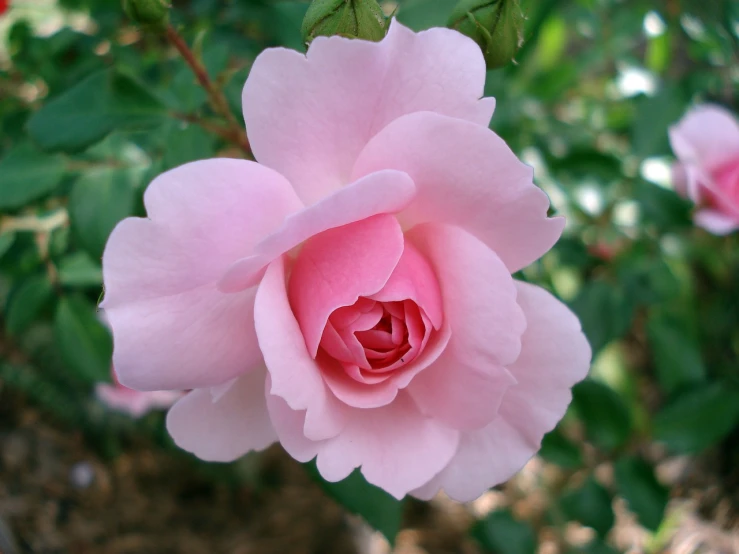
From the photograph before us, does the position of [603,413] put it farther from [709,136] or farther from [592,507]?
[709,136]

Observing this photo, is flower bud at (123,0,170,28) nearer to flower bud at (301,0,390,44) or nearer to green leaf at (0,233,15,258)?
flower bud at (301,0,390,44)

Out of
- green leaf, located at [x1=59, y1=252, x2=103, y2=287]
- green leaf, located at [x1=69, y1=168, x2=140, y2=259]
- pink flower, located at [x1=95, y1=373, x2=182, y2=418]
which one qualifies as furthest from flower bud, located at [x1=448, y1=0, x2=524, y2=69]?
pink flower, located at [x1=95, y1=373, x2=182, y2=418]

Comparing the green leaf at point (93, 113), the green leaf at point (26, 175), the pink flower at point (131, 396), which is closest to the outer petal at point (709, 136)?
the green leaf at point (93, 113)

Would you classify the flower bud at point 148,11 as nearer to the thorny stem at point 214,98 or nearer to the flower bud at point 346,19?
the thorny stem at point 214,98

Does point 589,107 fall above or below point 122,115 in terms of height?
below

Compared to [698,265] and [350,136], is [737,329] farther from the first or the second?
[350,136]

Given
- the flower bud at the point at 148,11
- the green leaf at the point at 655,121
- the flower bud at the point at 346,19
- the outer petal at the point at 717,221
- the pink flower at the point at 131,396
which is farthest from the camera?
the pink flower at the point at 131,396

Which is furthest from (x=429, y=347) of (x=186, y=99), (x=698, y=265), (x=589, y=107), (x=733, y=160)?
(x=698, y=265)
